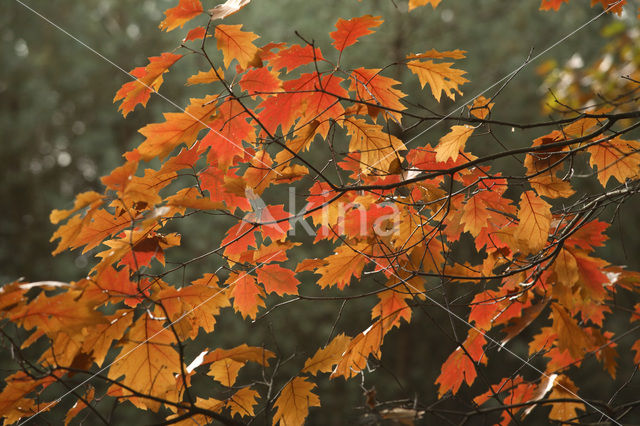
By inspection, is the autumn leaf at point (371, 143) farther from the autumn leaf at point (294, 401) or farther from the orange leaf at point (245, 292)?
the autumn leaf at point (294, 401)

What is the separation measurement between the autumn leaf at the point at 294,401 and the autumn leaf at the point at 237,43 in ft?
2.68

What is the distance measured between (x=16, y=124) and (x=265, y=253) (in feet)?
18.2

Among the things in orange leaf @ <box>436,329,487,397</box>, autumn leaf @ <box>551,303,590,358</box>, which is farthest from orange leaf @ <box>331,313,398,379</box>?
autumn leaf @ <box>551,303,590,358</box>

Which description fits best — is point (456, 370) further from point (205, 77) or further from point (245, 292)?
point (205, 77)

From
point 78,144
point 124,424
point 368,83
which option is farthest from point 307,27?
point 124,424

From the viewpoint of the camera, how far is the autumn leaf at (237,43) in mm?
1154

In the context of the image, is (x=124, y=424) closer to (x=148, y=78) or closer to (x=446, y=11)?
(x=148, y=78)

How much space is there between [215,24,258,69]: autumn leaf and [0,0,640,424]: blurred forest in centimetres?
414

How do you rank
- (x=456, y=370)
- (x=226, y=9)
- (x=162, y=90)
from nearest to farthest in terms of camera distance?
(x=226, y=9), (x=456, y=370), (x=162, y=90)

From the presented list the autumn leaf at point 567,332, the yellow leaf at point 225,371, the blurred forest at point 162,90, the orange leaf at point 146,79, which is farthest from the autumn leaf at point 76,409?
the blurred forest at point 162,90

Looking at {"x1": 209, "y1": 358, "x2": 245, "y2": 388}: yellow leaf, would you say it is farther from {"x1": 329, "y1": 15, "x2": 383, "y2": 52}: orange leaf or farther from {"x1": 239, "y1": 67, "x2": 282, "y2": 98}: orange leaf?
{"x1": 329, "y1": 15, "x2": 383, "y2": 52}: orange leaf

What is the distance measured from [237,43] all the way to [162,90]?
5827 millimetres

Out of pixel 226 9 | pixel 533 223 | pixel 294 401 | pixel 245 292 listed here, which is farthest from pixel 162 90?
pixel 533 223

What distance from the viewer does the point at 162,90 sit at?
6543 millimetres
